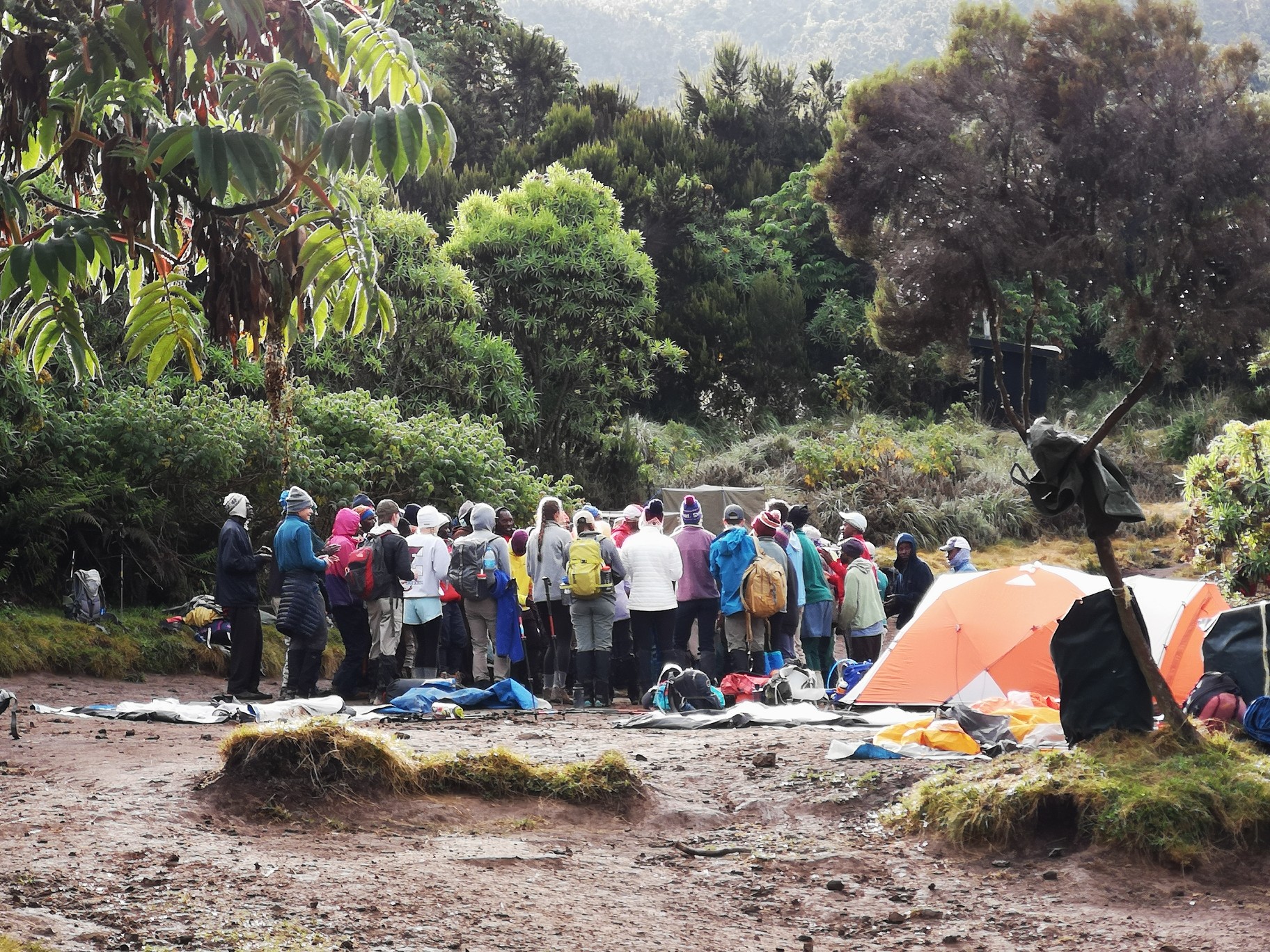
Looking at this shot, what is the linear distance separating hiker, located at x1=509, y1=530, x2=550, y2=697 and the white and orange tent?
11.3 feet

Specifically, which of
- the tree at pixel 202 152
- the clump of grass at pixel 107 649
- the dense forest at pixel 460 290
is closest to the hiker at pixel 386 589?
the dense forest at pixel 460 290

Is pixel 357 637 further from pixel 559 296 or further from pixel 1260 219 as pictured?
pixel 1260 219

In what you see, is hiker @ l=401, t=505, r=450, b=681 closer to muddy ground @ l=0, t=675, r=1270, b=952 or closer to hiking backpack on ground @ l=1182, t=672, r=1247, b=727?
muddy ground @ l=0, t=675, r=1270, b=952

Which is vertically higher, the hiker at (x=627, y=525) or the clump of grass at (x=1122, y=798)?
the hiker at (x=627, y=525)

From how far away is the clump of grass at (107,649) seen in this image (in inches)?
530

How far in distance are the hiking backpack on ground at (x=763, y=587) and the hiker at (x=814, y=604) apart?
2.45 feet

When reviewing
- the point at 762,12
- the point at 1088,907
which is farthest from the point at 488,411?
the point at 762,12

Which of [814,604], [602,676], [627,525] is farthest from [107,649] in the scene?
[814,604]

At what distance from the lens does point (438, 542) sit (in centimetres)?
1341

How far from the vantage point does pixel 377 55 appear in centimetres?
387

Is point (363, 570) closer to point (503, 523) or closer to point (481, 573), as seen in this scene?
point (481, 573)

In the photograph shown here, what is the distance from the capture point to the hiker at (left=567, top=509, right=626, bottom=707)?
41.5 ft

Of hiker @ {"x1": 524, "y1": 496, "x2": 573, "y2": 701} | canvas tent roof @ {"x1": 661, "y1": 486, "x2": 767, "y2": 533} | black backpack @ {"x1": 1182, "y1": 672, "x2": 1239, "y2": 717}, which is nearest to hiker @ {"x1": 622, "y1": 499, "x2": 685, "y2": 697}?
hiker @ {"x1": 524, "y1": 496, "x2": 573, "y2": 701}

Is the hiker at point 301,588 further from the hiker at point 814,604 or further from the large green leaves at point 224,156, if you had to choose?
the large green leaves at point 224,156
